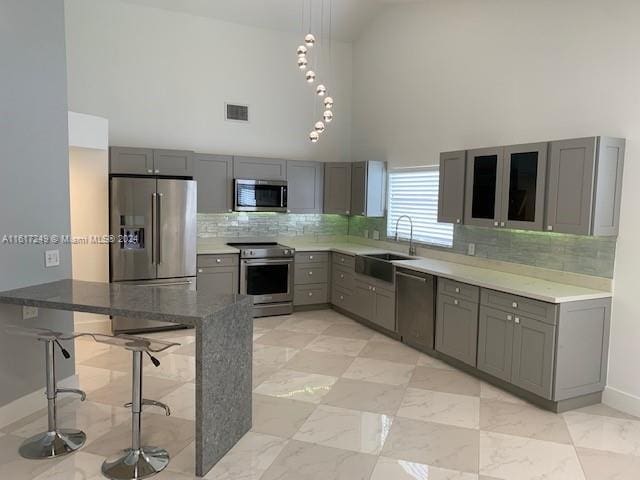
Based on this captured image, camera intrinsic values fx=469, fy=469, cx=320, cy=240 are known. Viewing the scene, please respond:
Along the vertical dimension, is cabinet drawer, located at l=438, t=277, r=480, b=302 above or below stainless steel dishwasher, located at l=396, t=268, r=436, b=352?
above

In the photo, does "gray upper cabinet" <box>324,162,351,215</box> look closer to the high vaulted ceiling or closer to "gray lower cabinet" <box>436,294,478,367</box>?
the high vaulted ceiling

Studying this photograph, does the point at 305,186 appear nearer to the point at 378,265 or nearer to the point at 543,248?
the point at 378,265

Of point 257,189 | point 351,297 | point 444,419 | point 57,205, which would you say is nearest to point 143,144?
point 257,189

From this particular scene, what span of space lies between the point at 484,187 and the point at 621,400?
219cm

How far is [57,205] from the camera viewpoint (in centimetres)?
382

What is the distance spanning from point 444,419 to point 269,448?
140 cm

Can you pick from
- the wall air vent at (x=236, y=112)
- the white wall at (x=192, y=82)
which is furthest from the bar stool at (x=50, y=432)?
the wall air vent at (x=236, y=112)

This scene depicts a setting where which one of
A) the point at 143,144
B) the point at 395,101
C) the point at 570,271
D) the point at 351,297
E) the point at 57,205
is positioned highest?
the point at 395,101

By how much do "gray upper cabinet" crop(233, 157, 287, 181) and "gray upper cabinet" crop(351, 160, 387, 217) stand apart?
3.56 ft

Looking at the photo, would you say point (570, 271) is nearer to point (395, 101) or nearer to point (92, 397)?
point (395, 101)

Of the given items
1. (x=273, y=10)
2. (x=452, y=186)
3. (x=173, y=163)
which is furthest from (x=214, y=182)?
(x=452, y=186)

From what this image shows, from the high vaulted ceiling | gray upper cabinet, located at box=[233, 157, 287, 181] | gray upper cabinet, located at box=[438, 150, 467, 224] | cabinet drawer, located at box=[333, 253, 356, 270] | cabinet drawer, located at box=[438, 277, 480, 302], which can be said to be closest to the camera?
cabinet drawer, located at box=[438, 277, 480, 302]

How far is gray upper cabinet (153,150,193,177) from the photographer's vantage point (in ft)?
19.1

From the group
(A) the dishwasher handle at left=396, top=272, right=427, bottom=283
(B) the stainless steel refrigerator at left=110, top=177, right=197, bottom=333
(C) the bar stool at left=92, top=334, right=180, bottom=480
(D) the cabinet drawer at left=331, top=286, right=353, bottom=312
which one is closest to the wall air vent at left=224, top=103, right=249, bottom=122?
(B) the stainless steel refrigerator at left=110, top=177, right=197, bottom=333
